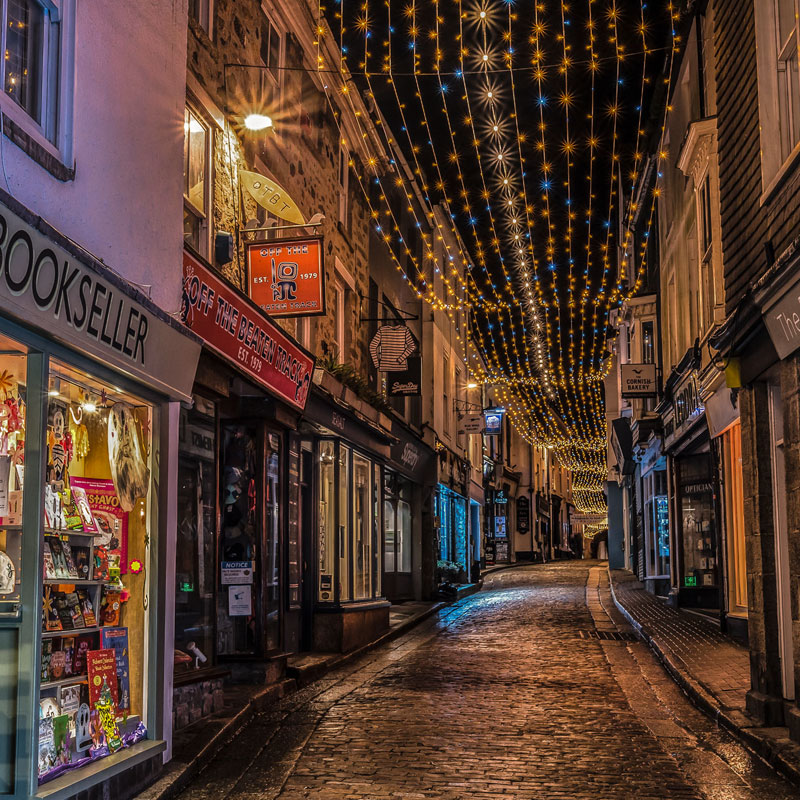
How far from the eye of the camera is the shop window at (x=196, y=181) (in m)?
10.9

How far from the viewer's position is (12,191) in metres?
5.74

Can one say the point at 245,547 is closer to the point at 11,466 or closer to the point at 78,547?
the point at 78,547

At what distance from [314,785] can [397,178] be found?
20.4 metres

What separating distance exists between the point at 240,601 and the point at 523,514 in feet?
161

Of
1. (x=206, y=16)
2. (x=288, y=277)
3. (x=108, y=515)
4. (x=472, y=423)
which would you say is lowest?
(x=108, y=515)

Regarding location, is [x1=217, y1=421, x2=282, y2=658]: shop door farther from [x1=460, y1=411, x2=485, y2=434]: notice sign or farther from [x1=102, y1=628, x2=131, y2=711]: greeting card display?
[x1=460, y1=411, x2=485, y2=434]: notice sign

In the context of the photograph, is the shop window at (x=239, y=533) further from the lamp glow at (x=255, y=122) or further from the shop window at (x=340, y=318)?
the shop window at (x=340, y=318)

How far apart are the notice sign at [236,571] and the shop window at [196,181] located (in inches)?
141

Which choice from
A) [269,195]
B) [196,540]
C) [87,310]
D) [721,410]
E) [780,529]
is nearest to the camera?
[87,310]

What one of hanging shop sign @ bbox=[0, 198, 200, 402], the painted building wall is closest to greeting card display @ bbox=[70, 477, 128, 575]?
hanging shop sign @ bbox=[0, 198, 200, 402]

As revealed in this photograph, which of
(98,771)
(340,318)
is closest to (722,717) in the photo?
(98,771)

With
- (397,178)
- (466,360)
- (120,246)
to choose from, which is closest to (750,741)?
(120,246)

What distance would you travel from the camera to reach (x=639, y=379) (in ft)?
82.2

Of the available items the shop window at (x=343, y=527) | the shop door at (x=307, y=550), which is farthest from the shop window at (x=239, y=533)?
the shop window at (x=343, y=527)
